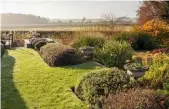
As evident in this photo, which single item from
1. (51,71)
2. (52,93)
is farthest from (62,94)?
(51,71)

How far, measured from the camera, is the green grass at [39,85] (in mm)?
7230

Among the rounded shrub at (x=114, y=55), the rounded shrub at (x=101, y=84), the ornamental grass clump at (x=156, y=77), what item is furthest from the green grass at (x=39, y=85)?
the ornamental grass clump at (x=156, y=77)

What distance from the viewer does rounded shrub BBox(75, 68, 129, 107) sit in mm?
7102

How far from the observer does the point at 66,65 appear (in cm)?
1217

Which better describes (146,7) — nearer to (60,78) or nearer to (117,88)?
(60,78)

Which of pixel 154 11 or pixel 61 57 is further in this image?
pixel 154 11

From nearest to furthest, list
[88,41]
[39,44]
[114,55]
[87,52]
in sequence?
1. [114,55]
2. [87,52]
3. [88,41]
4. [39,44]

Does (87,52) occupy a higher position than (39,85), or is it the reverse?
(87,52)

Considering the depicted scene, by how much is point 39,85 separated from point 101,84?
228 cm

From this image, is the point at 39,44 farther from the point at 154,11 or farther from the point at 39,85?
the point at 39,85

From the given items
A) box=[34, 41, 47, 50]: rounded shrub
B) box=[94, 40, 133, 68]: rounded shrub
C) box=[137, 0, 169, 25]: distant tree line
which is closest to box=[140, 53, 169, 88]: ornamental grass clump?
box=[94, 40, 133, 68]: rounded shrub

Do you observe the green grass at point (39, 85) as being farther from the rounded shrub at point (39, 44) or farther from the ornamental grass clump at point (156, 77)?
the rounded shrub at point (39, 44)

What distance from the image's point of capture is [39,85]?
8.86 m

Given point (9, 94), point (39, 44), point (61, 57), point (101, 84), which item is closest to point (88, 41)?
point (39, 44)
